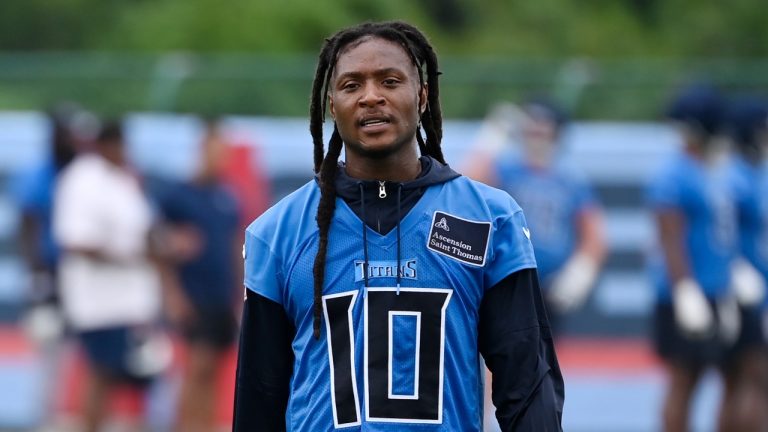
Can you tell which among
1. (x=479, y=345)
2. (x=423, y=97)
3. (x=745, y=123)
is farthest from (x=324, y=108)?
(x=745, y=123)

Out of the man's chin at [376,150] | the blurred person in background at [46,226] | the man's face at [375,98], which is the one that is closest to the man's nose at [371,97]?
the man's face at [375,98]

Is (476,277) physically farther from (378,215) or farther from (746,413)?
(746,413)

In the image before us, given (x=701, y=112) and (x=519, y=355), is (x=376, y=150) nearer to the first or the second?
(x=519, y=355)

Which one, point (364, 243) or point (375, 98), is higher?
point (375, 98)

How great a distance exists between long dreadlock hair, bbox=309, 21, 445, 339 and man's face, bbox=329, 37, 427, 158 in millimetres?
47

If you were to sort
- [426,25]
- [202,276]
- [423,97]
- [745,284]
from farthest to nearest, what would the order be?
[426,25] → [202,276] → [745,284] → [423,97]

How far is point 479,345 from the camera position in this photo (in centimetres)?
383

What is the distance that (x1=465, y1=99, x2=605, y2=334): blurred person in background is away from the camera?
9.80 meters

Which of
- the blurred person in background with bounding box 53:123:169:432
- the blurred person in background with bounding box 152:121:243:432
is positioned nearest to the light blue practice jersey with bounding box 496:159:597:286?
the blurred person in background with bounding box 152:121:243:432

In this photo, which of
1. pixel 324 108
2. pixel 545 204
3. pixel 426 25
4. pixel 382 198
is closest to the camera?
pixel 382 198

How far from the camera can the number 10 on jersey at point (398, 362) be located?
369cm

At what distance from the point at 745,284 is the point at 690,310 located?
1.68 feet

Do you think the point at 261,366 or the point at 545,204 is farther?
the point at 545,204

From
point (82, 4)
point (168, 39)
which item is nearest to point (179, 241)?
point (168, 39)
